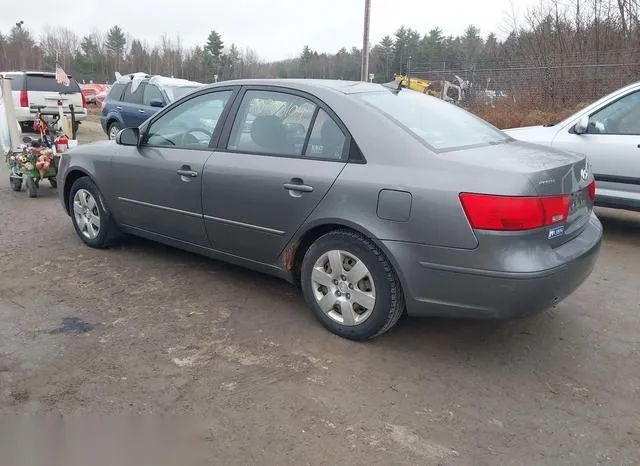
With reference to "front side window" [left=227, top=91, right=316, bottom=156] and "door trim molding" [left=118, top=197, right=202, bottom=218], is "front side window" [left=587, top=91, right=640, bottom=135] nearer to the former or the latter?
"front side window" [left=227, top=91, right=316, bottom=156]

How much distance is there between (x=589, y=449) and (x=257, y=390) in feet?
5.28

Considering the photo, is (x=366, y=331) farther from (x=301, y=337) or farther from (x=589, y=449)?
(x=589, y=449)

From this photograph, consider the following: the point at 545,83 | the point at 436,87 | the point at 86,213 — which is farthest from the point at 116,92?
the point at 545,83

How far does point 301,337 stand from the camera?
355cm

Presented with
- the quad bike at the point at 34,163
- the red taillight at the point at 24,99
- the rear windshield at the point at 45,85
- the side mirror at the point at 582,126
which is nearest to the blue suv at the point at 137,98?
the rear windshield at the point at 45,85

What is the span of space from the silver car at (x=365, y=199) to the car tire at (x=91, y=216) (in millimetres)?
563

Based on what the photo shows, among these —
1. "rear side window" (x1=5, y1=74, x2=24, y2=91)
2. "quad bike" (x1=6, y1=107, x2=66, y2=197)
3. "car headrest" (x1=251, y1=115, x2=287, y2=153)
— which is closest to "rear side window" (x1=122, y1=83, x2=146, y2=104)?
"rear side window" (x1=5, y1=74, x2=24, y2=91)

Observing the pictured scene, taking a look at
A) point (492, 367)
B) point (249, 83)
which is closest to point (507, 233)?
point (492, 367)

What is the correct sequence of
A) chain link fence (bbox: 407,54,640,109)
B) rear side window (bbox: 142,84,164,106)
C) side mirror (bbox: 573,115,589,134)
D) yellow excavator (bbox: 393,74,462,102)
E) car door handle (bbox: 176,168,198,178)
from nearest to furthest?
car door handle (bbox: 176,168,198,178)
side mirror (bbox: 573,115,589,134)
rear side window (bbox: 142,84,164,106)
chain link fence (bbox: 407,54,640,109)
yellow excavator (bbox: 393,74,462,102)

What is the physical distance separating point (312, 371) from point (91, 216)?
3.09 meters

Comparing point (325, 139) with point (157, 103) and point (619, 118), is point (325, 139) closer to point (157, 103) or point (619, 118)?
point (619, 118)

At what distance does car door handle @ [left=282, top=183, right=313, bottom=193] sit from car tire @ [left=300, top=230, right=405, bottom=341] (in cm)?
31

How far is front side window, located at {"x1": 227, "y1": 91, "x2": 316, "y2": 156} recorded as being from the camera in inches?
145

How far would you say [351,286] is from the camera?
3385mm
